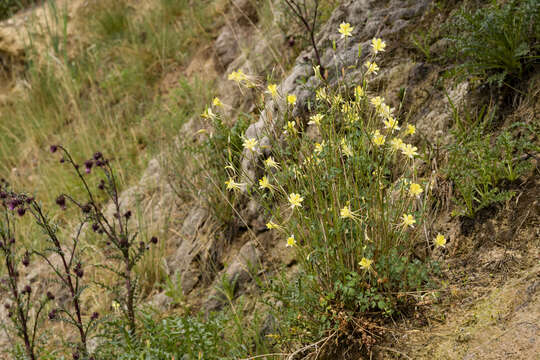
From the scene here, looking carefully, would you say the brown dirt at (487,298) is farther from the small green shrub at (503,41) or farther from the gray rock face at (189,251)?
the gray rock face at (189,251)

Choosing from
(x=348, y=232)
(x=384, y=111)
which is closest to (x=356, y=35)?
(x=384, y=111)

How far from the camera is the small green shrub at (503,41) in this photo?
224 cm

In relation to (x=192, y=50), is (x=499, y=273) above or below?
below

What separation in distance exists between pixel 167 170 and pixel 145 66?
2.35m

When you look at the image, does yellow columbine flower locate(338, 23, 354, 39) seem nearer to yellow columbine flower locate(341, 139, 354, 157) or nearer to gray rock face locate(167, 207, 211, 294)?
yellow columbine flower locate(341, 139, 354, 157)

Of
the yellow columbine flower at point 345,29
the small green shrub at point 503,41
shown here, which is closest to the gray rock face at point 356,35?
the small green shrub at point 503,41

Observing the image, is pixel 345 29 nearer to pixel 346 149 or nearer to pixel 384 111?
pixel 384 111

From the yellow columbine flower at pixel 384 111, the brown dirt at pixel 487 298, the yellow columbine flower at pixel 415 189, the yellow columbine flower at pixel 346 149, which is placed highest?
the yellow columbine flower at pixel 384 111

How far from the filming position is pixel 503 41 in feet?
7.56

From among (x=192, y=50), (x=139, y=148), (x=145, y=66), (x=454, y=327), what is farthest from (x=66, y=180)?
(x=454, y=327)

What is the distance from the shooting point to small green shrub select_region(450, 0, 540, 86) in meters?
2.24

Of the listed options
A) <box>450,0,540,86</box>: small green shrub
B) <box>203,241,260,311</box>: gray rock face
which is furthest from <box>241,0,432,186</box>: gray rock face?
<box>450,0,540,86</box>: small green shrub

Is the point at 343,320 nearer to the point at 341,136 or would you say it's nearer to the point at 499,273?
the point at 499,273

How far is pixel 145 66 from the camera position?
218 inches
